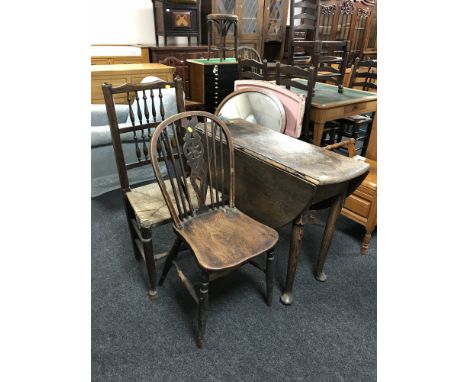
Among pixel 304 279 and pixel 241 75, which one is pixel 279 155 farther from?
pixel 241 75

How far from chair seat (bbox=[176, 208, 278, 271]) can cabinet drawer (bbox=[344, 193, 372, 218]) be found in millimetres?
769

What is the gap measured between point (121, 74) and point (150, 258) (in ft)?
9.03

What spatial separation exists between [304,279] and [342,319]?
12.1 inches

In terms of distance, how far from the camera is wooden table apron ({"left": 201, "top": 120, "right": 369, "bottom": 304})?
4.42ft

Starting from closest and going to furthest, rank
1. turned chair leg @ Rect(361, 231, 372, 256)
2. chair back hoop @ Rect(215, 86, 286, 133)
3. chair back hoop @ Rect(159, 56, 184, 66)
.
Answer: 1. turned chair leg @ Rect(361, 231, 372, 256)
2. chair back hoop @ Rect(215, 86, 286, 133)
3. chair back hoop @ Rect(159, 56, 184, 66)

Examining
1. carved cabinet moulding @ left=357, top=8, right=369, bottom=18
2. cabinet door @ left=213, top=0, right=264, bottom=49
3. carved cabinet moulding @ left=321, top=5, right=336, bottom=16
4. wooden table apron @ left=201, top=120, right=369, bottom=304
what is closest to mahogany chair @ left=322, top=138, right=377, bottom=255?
wooden table apron @ left=201, top=120, right=369, bottom=304

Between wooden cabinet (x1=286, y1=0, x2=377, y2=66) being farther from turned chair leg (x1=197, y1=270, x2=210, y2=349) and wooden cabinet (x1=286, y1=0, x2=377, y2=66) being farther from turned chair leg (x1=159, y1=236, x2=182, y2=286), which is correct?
turned chair leg (x1=197, y1=270, x2=210, y2=349)

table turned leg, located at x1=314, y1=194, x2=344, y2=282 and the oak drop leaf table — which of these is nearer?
the oak drop leaf table

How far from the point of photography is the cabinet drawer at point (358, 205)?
1848 millimetres

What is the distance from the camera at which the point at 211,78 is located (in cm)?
375

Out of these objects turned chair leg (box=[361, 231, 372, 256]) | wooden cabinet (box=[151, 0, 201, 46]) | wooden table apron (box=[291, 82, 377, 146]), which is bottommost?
turned chair leg (box=[361, 231, 372, 256])

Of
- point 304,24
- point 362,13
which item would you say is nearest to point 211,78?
point 304,24

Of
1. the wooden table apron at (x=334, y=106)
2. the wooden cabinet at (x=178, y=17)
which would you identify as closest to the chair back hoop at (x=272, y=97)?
the wooden table apron at (x=334, y=106)

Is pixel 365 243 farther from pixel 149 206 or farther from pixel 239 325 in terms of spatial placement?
pixel 149 206
